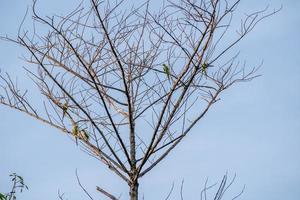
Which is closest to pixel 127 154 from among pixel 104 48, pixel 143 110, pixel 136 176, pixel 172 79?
Result: pixel 136 176

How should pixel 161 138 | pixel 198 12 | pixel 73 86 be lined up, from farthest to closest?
pixel 73 86, pixel 198 12, pixel 161 138

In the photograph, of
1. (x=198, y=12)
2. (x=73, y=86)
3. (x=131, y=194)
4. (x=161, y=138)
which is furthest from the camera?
(x=73, y=86)

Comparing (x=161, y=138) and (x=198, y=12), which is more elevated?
(x=198, y=12)

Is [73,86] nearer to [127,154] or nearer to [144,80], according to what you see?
[144,80]

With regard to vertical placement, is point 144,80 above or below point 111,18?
below

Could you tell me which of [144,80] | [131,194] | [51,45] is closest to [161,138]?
[131,194]

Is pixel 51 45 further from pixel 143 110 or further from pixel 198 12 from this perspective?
pixel 198 12

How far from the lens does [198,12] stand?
9.01 feet

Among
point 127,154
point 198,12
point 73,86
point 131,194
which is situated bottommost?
point 131,194

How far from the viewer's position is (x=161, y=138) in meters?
→ 2.57

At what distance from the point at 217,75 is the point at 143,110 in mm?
687

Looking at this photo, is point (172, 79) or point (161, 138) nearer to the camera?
point (161, 138)

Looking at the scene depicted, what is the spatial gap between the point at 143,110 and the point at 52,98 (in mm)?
713

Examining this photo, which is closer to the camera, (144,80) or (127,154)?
(127,154)
